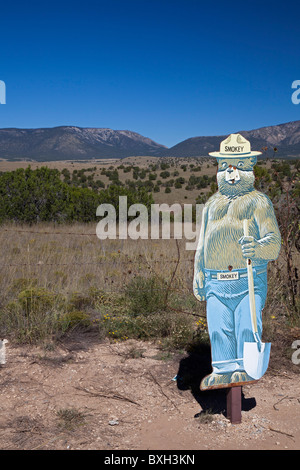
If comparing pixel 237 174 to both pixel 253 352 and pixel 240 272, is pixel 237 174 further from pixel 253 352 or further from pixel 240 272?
pixel 253 352

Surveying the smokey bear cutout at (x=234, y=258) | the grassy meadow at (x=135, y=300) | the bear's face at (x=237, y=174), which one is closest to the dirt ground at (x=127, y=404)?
the grassy meadow at (x=135, y=300)

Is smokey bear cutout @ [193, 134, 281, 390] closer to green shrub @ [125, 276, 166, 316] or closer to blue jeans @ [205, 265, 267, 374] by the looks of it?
blue jeans @ [205, 265, 267, 374]

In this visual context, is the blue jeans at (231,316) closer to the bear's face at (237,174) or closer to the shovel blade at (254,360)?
the shovel blade at (254,360)

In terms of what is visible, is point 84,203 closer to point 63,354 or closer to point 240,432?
point 63,354

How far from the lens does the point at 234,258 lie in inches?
149

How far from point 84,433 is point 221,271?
6.11ft

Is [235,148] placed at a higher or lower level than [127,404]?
higher

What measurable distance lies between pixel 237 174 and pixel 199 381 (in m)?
2.38

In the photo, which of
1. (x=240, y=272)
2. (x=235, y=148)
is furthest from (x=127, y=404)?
(x=235, y=148)

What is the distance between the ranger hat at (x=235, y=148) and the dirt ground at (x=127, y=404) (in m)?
2.39

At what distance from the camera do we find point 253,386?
15.8ft

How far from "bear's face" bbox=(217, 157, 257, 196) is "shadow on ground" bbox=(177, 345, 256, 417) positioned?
2.10 m

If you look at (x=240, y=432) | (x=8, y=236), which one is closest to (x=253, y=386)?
(x=240, y=432)

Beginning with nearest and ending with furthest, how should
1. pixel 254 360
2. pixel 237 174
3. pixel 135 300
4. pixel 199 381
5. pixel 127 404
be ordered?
pixel 254 360 < pixel 237 174 < pixel 127 404 < pixel 199 381 < pixel 135 300
